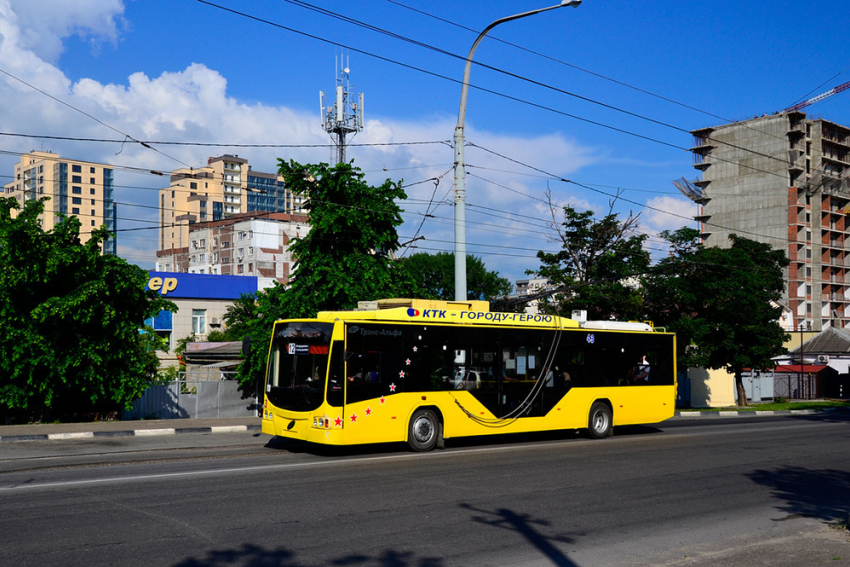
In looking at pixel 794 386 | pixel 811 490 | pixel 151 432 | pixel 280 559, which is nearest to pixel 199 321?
pixel 794 386

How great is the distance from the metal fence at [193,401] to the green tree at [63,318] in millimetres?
2681

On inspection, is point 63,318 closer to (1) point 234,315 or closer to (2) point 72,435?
(2) point 72,435

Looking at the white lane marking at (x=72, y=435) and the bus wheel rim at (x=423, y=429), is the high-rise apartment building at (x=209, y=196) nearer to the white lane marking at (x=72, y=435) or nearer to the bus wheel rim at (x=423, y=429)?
the white lane marking at (x=72, y=435)

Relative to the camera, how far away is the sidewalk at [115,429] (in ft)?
59.8

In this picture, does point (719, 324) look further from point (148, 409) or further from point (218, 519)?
point (218, 519)

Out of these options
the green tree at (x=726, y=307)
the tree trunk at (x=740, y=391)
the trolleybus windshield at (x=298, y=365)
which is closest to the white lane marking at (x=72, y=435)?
the trolleybus windshield at (x=298, y=365)

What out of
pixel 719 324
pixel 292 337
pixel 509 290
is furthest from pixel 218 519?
pixel 509 290

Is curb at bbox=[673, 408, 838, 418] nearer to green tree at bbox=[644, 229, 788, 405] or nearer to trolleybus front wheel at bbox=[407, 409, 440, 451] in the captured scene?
green tree at bbox=[644, 229, 788, 405]

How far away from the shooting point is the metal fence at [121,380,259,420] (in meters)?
24.8

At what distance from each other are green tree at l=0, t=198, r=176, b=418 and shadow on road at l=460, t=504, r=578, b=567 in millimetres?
14187

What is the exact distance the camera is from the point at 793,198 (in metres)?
100

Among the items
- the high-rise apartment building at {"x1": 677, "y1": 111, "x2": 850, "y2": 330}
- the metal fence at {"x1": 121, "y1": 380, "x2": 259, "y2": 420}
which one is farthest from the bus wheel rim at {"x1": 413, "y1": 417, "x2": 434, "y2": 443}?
the high-rise apartment building at {"x1": 677, "y1": 111, "x2": 850, "y2": 330}

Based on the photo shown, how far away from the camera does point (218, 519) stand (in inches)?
343

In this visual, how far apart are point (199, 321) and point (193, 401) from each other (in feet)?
138
